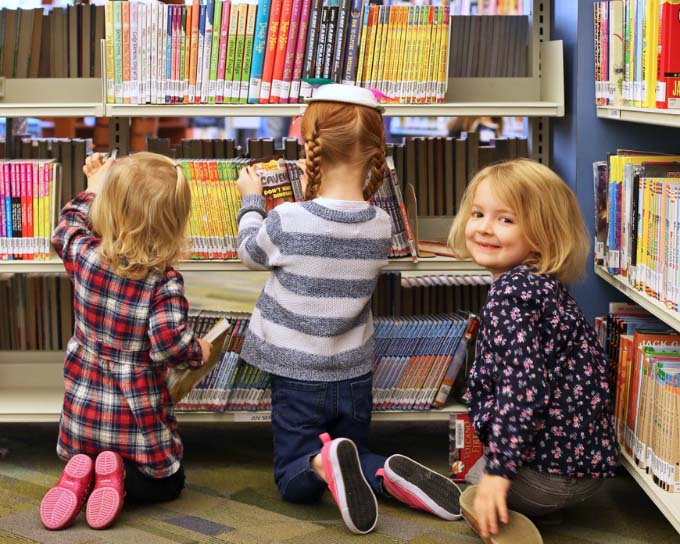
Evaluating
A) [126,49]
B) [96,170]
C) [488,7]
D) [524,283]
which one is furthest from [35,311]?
[488,7]

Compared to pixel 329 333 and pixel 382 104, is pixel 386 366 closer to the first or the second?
pixel 329 333

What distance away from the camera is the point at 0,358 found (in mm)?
3521

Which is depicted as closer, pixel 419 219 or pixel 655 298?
pixel 655 298

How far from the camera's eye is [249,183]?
2945mm

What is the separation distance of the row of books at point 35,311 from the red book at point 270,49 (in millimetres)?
1009

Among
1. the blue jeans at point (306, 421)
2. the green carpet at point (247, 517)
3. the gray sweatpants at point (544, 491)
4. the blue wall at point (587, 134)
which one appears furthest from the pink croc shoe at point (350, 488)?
the blue wall at point (587, 134)

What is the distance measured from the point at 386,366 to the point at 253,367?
0.40m

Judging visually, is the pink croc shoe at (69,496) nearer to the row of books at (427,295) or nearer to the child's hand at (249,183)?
the child's hand at (249,183)

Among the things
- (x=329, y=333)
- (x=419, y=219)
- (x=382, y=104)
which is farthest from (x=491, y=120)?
(x=329, y=333)

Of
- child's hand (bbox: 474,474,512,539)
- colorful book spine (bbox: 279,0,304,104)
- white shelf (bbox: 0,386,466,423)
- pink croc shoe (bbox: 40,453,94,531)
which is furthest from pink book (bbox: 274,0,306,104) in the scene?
child's hand (bbox: 474,474,512,539)

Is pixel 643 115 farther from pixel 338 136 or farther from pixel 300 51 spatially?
pixel 300 51

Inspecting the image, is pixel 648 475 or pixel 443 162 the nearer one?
pixel 648 475

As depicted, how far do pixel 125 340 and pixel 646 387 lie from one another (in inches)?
50.8

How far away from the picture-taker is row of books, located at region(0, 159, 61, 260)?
3.04 m
